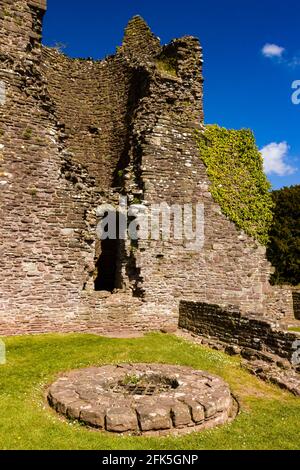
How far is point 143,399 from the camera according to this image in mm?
8039

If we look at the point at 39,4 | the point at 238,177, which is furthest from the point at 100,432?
the point at 39,4

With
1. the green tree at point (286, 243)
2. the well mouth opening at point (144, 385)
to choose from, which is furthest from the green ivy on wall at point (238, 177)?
the green tree at point (286, 243)

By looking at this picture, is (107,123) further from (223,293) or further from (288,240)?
(288,240)

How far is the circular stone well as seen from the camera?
727cm

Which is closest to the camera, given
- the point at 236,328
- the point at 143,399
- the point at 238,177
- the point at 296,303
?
the point at 143,399

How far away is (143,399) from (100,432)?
1168mm

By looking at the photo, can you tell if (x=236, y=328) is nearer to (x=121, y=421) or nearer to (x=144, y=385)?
(x=144, y=385)

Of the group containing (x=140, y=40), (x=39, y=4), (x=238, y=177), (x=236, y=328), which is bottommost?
(x=236, y=328)

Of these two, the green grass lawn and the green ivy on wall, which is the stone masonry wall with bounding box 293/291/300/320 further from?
the green grass lawn

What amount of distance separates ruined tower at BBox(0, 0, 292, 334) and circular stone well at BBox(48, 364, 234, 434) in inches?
209

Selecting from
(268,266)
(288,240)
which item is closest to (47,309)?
(268,266)

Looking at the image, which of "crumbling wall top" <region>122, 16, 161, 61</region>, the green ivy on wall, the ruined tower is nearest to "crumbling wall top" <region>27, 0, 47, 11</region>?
the ruined tower

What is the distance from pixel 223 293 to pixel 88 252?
618cm

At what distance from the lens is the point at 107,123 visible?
67.8ft
